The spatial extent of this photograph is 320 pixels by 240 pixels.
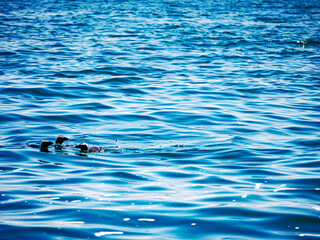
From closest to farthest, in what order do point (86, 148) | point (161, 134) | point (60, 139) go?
point (86, 148), point (60, 139), point (161, 134)

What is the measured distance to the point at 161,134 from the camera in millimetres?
8641

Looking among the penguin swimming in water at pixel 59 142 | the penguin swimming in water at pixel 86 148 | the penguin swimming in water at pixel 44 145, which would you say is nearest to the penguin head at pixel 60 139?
the penguin swimming in water at pixel 59 142

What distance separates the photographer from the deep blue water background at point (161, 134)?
16.0ft

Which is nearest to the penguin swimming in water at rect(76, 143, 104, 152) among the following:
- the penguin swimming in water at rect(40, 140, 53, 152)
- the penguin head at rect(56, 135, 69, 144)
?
the penguin head at rect(56, 135, 69, 144)

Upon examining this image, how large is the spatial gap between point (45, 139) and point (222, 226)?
4.42 meters

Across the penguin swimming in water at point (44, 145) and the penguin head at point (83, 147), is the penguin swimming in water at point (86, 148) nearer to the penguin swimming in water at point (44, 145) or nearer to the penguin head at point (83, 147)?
the penguin head at point (83, 147)

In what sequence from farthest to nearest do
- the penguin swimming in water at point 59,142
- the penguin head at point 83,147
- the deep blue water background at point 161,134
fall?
the penguin swimming in water at point 59,142 < the penguin head at point 83,147 < the deep blue water background at point 161,134

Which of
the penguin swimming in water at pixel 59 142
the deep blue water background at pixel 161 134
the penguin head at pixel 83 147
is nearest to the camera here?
the deep blue water background at pixel 161 134

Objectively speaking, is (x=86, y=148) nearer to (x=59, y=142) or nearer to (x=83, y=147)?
(x=83, y=147)

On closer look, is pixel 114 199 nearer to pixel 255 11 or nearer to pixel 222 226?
pixel 222 226

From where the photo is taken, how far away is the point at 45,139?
26.8 ft

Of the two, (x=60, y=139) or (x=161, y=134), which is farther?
(x=161, y=134)

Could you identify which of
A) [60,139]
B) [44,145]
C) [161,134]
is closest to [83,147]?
[60,139]

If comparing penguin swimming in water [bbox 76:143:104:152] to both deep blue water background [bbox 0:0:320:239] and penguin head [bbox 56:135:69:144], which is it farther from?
penguin head [bbox 56:135:69:144]
